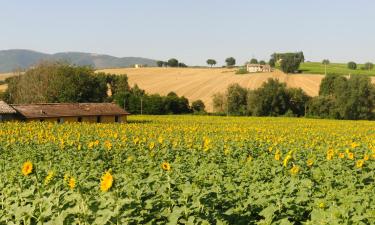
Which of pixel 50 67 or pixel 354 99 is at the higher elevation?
pixel 50 67

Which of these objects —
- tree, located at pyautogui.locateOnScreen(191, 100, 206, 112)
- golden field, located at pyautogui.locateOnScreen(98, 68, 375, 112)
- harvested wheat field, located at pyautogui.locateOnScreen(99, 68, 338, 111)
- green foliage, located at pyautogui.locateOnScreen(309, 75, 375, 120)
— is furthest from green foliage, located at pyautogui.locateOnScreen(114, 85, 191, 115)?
green foliage, located at pyautogui.locateOnScreen(309, 75, 375, 120)

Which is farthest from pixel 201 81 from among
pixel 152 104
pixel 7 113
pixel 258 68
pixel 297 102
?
pixel 7 113

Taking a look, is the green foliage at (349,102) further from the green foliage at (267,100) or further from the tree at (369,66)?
the tree at (369,66)

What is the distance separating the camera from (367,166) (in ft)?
43.1

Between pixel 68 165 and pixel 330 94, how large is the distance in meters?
73.6

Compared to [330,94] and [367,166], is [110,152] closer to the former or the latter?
[367,166]

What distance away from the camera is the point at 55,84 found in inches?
2869

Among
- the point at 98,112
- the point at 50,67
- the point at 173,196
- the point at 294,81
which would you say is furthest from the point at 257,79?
the point at 173,196

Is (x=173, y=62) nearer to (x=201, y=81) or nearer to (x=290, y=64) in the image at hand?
(x=290, y=64)

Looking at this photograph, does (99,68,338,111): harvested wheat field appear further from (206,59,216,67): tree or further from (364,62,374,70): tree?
(206,59,216,67): tree

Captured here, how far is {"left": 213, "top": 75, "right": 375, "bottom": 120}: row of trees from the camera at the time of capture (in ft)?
244

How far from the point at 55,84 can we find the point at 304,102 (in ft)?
124

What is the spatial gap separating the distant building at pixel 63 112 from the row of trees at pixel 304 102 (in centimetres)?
2393

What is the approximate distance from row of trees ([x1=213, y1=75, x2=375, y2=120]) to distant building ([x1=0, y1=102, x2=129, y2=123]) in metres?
23.9
